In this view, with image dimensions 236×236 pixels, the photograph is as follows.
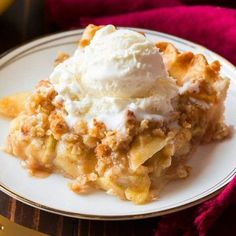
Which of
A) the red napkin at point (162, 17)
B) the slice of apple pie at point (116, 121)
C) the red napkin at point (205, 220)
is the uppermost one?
the red napkin at point (162, 17)

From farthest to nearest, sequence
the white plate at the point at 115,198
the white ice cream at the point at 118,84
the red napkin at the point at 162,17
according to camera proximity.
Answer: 1. the red napkin at the point at 162,17
2. the white ice cream at the point at 118,84
3. the white plate at the point at 115,198

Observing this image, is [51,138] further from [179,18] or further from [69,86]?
[179,18]

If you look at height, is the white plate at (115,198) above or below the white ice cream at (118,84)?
below

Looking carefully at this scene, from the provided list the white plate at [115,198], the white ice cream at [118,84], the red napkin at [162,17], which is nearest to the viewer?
the white plate at [115,198]

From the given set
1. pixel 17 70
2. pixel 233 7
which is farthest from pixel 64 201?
pixel 233 7

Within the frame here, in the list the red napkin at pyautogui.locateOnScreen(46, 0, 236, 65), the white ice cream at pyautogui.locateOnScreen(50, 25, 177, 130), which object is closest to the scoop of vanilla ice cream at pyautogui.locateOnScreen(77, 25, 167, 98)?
the white ice cream at pyautogui.locateOnScreen(50, 25, 177, 130)

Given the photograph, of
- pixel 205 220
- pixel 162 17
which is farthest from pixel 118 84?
pixel 162 17

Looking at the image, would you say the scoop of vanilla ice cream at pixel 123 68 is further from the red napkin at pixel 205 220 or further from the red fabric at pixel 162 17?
the red fabric at pixel 162 17

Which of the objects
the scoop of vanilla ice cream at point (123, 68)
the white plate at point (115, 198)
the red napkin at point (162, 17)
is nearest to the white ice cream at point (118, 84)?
the scoop of vanilla ice cream at point (123, 68)
